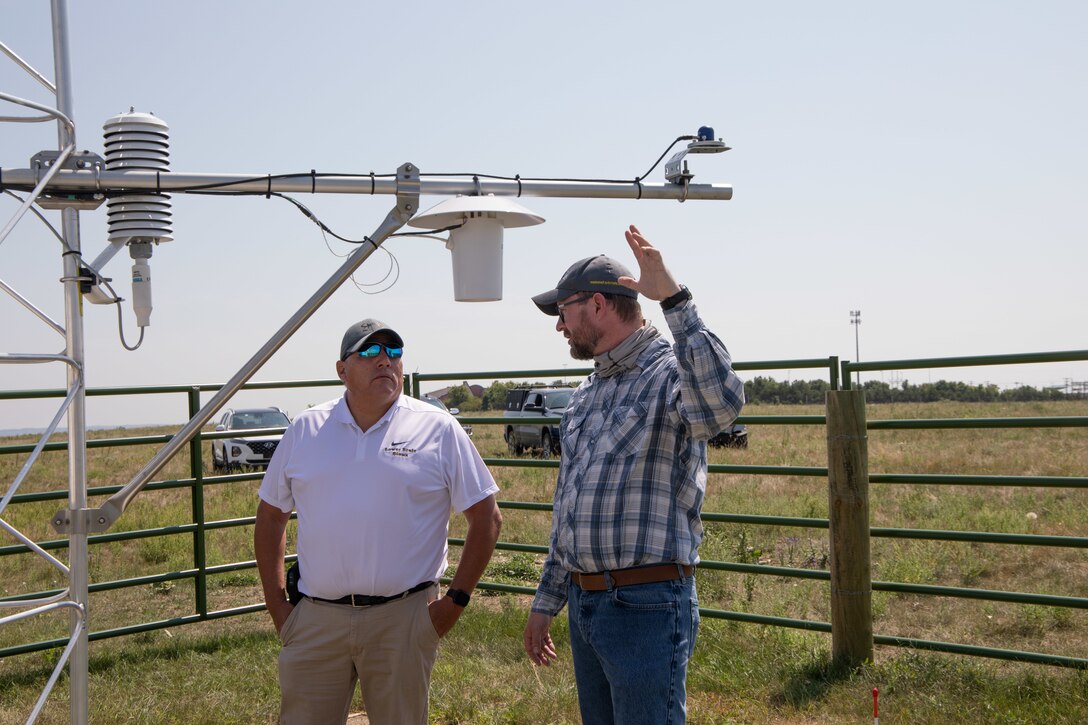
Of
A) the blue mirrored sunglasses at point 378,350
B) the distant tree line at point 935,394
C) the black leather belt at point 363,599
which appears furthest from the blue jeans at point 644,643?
the distant tree line at point 935,394

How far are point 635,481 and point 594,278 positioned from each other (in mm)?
637

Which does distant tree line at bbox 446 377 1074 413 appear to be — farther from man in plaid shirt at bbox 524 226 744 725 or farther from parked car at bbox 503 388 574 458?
man in plaid shirt at bbox 524 226 744 725

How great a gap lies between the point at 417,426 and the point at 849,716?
2703 mm

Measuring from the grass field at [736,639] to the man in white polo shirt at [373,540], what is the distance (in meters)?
1.72

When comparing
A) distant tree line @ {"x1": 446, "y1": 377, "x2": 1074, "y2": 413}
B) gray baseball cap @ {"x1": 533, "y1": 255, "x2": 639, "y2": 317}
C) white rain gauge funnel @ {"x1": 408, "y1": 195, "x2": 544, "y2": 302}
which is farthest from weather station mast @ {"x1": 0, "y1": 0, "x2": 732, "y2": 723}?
distant tree line @ {"x1": 446, "y1": 377, "x2": 1074, "y2": 413}

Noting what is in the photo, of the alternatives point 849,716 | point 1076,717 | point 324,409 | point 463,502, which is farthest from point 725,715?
point 324,409

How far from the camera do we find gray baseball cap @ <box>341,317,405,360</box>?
11.8 feet

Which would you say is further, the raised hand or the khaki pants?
the khaki pants

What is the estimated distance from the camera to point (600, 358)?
3104 millimetres

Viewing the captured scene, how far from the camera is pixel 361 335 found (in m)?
3.63

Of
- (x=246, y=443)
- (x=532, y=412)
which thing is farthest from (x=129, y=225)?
(x=532, y=412)

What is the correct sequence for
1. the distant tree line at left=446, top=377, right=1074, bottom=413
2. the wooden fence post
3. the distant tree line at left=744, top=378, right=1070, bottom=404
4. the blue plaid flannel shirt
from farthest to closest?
the distant tree line at left=744, top=378, right=1070, bottom=404
the distant tree line at left=446, top=377, right=1074, bottom=413
the wooden fence post
the blue plaid flannel shirt

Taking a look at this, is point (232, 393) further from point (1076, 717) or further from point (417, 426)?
point (1076, 717)

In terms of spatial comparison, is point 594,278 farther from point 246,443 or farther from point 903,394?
point 903,394
